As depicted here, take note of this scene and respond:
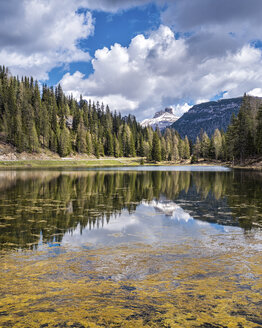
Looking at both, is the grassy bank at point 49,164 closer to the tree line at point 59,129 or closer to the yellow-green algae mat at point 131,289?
the tree line at point 59,129

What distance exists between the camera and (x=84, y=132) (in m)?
138

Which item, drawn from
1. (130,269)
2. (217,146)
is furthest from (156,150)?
(130,269)

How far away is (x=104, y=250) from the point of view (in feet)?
30.7

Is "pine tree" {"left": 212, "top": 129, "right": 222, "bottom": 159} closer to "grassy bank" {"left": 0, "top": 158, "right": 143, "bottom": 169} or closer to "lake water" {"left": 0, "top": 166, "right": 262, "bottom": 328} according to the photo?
"grassy bank" {"left": 0, "top": 158, "right": 143, "bottom": 169}

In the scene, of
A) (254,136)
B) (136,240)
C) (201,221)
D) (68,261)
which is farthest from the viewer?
(254,136)

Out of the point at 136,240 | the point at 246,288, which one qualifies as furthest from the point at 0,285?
the point at 246,288

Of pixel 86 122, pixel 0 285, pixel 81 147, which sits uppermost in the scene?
pixel 86 122

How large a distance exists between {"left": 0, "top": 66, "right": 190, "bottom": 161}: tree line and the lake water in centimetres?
10323

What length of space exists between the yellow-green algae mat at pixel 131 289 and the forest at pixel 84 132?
73.8 meters

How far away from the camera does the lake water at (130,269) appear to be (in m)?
5.12

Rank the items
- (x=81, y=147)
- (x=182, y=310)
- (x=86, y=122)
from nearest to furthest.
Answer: (x=182, y=310), (x=81, y=147), (x=86, y=122)

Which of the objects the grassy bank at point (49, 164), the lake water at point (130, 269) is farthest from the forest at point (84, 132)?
the lake water at point (130, 269)

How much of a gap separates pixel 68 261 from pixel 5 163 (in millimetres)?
90364

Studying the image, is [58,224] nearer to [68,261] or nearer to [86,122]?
[68,261]
